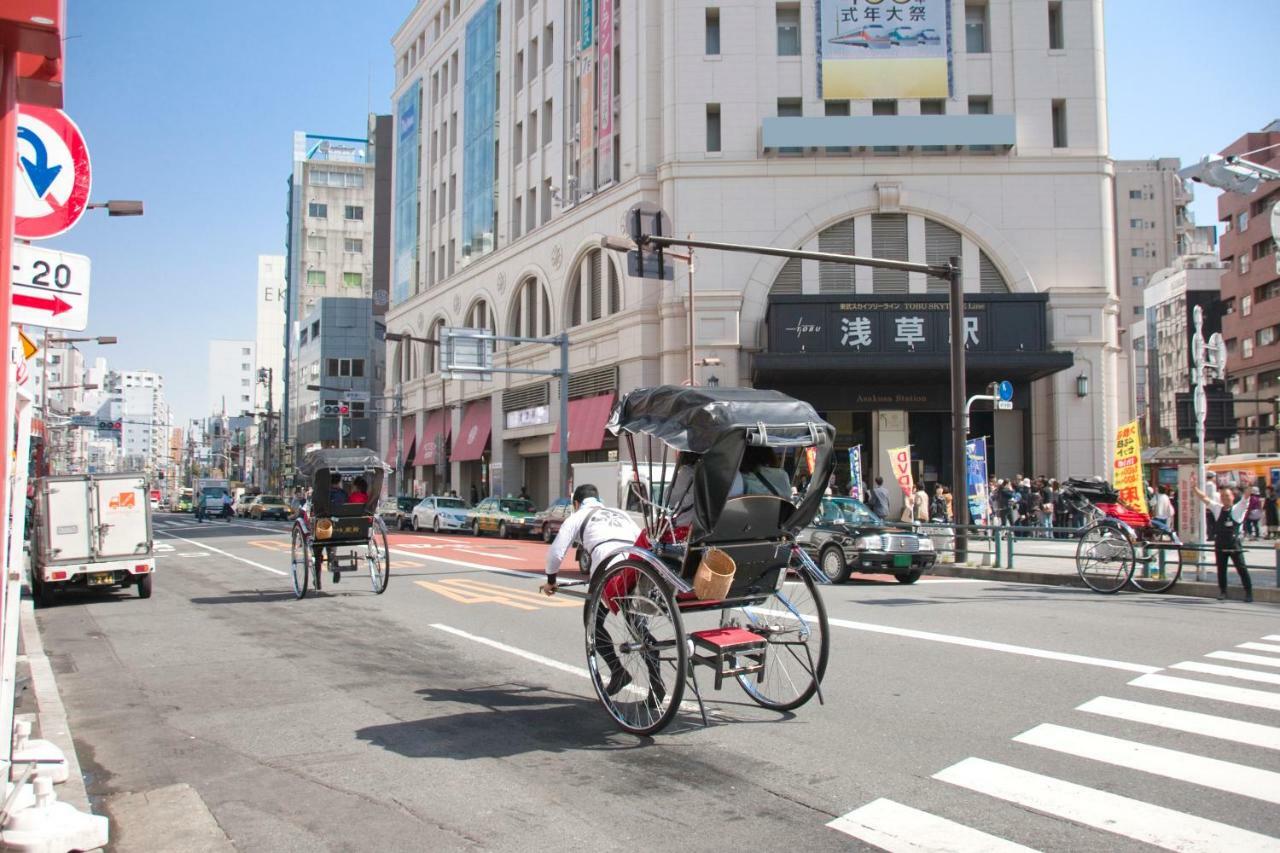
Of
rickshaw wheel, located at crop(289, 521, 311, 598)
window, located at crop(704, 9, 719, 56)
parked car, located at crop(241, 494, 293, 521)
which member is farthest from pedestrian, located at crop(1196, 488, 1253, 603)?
parked car, located at crop(241, 494, 293, 521)

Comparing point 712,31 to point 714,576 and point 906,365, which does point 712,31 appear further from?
point 714,576

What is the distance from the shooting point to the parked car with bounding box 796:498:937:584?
16797 mm

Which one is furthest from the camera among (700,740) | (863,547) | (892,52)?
(892,52)

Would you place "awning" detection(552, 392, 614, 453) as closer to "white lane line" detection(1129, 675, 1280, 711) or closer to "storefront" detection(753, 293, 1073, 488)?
"storefront" detection(753, 293, 1073, 488)

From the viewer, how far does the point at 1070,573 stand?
55.9ft

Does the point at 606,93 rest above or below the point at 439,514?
above

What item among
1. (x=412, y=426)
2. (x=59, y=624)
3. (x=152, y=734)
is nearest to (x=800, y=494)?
(x=152, y=734)

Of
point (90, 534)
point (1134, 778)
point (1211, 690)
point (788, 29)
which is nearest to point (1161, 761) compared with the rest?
point (1134, 778)

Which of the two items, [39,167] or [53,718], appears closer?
[39,167]

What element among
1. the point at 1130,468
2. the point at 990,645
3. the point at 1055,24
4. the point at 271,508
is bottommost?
the point at 271,508

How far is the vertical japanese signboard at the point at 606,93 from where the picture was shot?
3800 centimetres

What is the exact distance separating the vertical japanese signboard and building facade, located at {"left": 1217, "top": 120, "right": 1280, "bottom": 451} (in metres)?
39.3

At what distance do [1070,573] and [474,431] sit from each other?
36064 millimetres

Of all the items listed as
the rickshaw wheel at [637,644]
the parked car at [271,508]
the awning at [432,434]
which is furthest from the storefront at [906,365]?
the parked car at [271,508]
